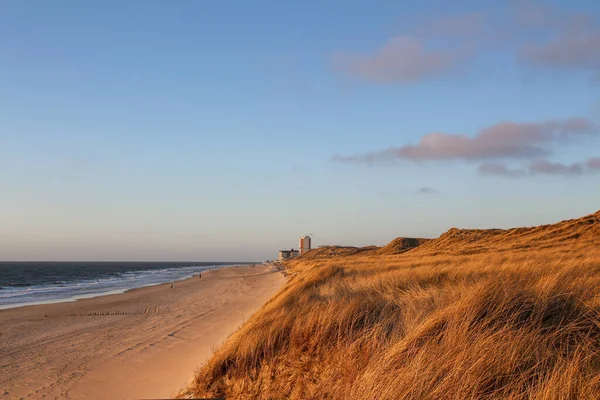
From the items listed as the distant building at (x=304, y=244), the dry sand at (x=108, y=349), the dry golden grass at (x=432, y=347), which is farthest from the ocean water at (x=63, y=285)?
the distant building at (x=304, y=244)

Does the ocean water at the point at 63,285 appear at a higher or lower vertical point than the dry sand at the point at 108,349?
lower

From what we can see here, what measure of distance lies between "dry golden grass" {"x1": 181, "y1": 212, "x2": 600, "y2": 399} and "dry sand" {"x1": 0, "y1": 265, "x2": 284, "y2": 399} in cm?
232

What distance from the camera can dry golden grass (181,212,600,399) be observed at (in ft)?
14.5

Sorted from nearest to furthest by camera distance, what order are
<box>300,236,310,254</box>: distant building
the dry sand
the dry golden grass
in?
1. the dry golden grass
2. the dry sand
3. <box>300,236,310,254</box>: distant building

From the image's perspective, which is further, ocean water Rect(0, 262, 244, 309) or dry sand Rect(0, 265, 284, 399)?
ocean water Rect(0, 262, 244, 309)

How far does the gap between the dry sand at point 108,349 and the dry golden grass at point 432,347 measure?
2.32 meters

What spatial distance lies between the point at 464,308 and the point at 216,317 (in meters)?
15.3

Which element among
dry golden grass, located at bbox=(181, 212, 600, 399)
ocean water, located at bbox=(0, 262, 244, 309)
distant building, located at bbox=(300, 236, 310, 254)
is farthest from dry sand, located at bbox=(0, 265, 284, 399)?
distant building, located at bbox=(300, 236, 310, 254)

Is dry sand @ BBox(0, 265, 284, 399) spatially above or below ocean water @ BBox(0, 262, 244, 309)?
above

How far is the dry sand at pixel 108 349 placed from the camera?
963 centimetres

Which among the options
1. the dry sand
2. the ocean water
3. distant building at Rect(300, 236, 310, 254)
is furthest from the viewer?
distant building at Rect(300, 236, 310, 254)

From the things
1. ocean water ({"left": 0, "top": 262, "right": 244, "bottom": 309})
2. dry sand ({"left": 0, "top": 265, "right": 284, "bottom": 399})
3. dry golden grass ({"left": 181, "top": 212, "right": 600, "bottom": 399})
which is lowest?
ocean water ({"left": 0, "top": 262, "right": 244, "bottom": 309})

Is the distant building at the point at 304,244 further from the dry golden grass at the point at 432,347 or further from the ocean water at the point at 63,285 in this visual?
the dry golden grass at the point at 432,347

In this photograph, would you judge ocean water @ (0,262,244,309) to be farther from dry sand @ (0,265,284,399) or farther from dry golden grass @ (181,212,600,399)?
dry golden grass @ (181,212,600,399)
